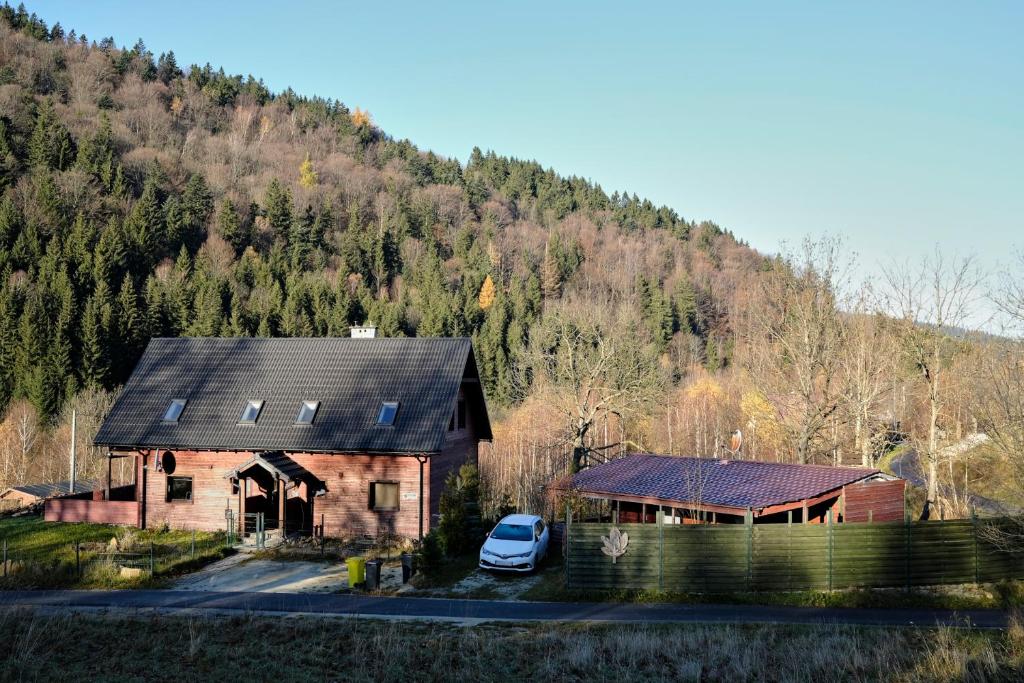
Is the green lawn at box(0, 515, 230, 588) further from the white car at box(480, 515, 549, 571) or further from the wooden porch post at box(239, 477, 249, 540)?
the white car at box(480, 515, 549, 571)

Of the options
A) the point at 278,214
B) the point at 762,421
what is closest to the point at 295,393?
the point at 762,421

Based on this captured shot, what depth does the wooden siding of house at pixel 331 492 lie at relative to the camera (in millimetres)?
26906

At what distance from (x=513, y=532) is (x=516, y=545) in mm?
831

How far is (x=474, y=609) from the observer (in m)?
18.2

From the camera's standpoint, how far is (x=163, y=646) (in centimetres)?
1467

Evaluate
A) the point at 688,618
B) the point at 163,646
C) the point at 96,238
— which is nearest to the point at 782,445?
the point at 688,618

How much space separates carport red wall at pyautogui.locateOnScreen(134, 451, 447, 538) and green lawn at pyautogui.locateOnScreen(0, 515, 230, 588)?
2.58ft

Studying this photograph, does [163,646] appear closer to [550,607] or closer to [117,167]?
[550,607]

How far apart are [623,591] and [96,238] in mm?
75146

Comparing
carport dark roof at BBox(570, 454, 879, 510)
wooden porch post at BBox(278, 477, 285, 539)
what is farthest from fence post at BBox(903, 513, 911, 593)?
wooden porch post at BBox(278, 477, 285, 539)

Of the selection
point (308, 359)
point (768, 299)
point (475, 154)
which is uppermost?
point (475, 154)

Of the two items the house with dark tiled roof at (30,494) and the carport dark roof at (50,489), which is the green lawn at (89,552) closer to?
the house with dark tiled roof at (30,494)

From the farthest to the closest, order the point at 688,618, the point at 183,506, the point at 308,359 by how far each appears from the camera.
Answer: the point at 308,359 < the point at 183,506 < the point at 688,618

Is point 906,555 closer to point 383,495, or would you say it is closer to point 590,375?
point 383,495
